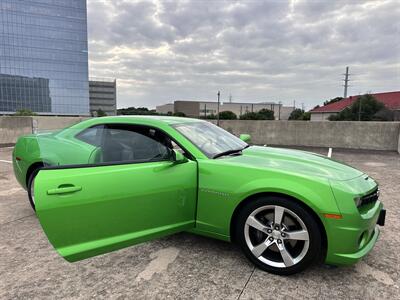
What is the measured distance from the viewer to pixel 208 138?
10.7ft

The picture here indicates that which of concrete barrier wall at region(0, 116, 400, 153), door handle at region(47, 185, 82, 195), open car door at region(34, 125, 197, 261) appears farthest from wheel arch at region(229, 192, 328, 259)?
concrete barrier wall at region(0, 116, 400, 153)

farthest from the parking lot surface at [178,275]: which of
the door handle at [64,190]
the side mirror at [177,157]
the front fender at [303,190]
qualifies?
the side mirror at [177,157]

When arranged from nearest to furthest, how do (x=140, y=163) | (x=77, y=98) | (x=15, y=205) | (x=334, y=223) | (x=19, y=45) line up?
(x=334, y=223)
(x=140, y=163)
(x=15, y=205)
(x=19, y=45)
(x=77, y=98)

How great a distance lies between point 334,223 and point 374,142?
470 inches

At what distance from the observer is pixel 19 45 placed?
278ft

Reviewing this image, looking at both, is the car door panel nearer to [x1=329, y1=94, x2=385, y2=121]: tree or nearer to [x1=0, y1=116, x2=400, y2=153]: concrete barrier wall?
[x1=0, y1=116, x2=400, y2=153]: concrete barrier wall

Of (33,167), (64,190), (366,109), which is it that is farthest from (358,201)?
(366,109)

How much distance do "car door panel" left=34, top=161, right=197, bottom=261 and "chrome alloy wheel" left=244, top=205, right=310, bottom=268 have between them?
63cm

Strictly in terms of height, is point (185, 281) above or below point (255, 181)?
below

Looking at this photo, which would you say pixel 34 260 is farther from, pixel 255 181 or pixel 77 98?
pixel 77 98

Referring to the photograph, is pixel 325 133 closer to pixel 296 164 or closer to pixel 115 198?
pixel 296 164

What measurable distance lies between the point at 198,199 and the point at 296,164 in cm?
101

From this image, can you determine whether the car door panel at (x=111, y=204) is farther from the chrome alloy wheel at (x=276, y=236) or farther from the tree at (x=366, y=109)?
the tree at (x=366, y=109)

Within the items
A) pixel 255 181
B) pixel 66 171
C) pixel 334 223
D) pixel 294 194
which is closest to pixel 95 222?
pixel 66 171
